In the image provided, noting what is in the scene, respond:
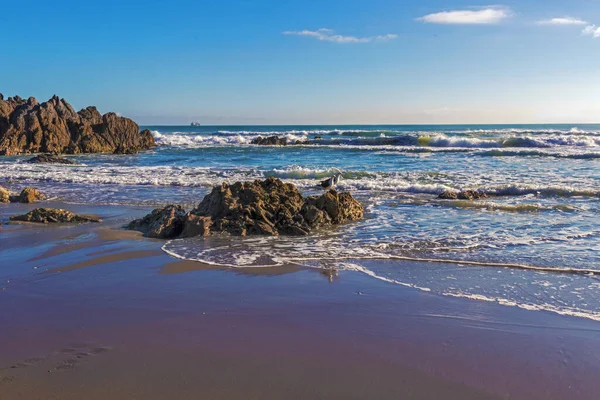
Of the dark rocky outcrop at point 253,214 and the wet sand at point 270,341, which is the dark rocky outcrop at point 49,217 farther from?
the wet sand at point 270,341

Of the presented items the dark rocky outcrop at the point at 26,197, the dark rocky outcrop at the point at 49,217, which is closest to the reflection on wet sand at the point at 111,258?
the dark rocky outcrop at the point at 49,217

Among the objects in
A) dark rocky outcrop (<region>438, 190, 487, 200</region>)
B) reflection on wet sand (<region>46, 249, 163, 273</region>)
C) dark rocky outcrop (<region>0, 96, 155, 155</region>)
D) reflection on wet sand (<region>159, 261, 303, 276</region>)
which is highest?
dark rocky outcrop (<region>0, 96, 155, 155</region>)

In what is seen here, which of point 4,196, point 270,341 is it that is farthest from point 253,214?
point 4,196

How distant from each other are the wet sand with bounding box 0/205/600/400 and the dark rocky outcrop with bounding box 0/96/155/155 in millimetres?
29546

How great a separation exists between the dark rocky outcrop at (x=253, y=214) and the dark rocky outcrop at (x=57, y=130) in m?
26.3

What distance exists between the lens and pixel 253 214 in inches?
304

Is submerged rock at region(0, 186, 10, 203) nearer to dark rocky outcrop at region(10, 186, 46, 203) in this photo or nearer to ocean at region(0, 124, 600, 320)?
dark rocky outcrop at region(10, 186, 46, 203)

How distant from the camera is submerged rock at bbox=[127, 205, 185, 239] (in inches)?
288

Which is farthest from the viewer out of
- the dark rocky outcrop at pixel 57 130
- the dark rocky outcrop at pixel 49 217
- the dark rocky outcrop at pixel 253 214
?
the dark rocky outcrop at pixel 57 130

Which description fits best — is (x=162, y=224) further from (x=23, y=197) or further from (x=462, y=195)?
(x=462, y=195)

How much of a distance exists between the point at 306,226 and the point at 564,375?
4.89 meters

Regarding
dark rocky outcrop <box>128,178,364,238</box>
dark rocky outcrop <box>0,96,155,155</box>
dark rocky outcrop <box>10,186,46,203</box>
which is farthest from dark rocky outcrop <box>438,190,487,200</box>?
dark rocky outcrop <box>0,96,155,155</box>

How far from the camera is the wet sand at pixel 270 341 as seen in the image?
2.87 m

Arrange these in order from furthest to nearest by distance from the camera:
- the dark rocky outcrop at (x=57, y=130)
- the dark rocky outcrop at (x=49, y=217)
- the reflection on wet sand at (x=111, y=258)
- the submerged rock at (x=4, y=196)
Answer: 1. the dark rocky outcrop at (x=57, y=130)
2. the submerged rock at (x=4, y=196)
3. the dark rocky outcrop at (x=49, y=217)
4. the reflection on wet sand at (x=111, y=258)
